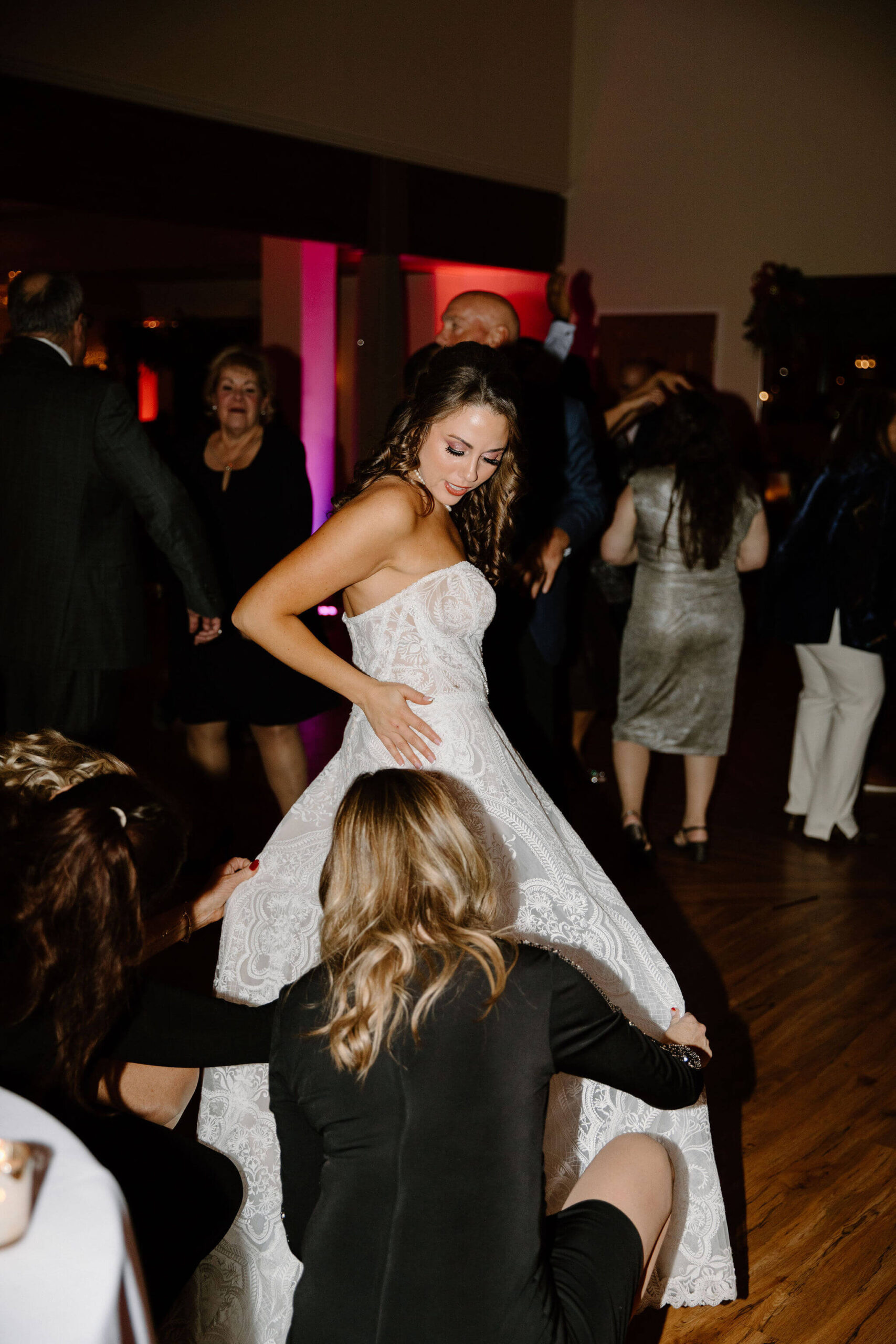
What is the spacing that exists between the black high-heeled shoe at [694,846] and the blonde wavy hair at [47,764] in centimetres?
265

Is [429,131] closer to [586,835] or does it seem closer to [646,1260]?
[586,835]

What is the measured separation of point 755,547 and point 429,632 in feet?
6.84

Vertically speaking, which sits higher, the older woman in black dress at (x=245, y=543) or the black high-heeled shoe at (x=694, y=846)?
the older woman in black dress at (x=245, y=543)

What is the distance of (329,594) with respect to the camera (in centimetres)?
202

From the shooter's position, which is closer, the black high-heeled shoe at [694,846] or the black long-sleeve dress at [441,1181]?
the black long-sleeve dress at [441,1181]

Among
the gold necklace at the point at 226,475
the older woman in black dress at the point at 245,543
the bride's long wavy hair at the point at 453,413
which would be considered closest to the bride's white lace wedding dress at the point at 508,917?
the bride's long wavy hair at the point at 453,413

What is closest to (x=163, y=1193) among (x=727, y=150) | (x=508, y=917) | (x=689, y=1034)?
(x=508, y=917)

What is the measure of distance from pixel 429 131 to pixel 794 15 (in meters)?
2.67

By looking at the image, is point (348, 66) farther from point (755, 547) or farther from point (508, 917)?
point (508, 917)

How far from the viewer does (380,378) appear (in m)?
7.91

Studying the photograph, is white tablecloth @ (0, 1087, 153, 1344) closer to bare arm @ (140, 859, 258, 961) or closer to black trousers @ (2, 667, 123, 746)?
bare arm @ (140, 859, 258, 961)

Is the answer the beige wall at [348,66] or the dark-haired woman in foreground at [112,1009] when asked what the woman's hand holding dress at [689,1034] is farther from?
the beige wall at [348,66]

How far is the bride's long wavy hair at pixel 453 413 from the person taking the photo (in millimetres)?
2059

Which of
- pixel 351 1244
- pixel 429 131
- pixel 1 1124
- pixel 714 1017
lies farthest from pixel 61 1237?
pixel 429 131
